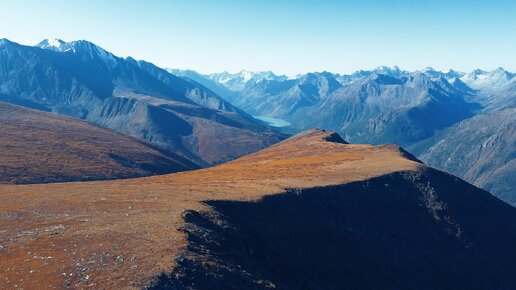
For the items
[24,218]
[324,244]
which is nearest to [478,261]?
[324,244]

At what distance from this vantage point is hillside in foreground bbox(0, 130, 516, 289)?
159 feet

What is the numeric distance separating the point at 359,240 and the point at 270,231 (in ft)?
73.4

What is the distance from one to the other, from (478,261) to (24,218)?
291ft

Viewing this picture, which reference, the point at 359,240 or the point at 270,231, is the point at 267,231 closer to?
the point at 270,231

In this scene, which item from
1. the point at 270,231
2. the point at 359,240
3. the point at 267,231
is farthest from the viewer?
the point at 359,240

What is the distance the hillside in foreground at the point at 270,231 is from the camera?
159ft

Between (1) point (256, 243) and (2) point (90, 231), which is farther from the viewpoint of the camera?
(1) point (256, 243)

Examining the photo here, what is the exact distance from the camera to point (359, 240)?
3551 inches

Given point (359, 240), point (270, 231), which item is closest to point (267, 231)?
point (270, 231)

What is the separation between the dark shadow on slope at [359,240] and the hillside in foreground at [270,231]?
0.86 feet

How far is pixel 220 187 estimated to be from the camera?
94.1 m

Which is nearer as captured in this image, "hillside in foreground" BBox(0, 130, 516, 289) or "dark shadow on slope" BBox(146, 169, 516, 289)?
"hillside in foreground" BBox(0, 130, 516, 289)

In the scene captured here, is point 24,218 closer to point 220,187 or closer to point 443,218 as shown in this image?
point 220,187

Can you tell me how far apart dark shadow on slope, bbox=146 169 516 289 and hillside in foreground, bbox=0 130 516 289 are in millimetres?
263
